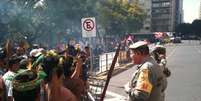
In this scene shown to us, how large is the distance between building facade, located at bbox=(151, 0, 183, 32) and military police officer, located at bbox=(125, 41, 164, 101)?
602 ft

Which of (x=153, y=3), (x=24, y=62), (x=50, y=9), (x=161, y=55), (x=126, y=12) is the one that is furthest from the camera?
(x=153, y=3)

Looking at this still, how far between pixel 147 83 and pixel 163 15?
627 feet

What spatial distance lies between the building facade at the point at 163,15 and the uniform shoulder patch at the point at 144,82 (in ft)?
602

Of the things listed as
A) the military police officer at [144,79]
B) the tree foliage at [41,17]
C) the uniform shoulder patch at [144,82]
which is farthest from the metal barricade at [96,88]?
the tree foliage at [41,17]

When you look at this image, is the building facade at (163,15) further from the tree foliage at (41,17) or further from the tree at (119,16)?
the tree foliage at (41,17)

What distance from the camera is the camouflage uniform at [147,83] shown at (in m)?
5.04

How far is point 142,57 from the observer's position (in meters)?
5.33

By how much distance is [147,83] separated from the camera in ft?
16.6

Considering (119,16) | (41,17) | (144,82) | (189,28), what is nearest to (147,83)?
(144,82)

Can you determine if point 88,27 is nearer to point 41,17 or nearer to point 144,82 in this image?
point 144,82

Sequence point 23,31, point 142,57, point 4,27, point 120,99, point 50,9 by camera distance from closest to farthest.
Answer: point 142,57, point 120,99, point 4,27, point 23,31, point 50,9

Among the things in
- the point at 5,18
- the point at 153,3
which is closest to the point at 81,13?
the point at 5,18

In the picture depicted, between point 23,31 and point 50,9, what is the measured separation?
6167 millimetres

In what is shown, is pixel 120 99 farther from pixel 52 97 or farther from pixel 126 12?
pixel 126 12
